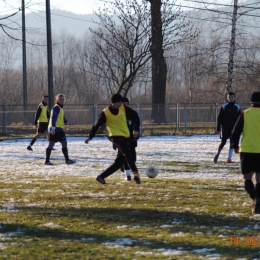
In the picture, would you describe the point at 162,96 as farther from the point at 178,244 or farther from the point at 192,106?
the point at 178,244

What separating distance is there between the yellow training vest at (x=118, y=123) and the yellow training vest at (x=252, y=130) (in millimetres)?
3665

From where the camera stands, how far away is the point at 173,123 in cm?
3844

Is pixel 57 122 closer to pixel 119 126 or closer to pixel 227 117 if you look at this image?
pixel 227 117

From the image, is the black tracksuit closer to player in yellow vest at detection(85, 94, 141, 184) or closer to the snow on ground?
the snow on ground

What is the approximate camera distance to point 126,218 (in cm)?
927

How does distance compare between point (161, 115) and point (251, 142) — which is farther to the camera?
point (161, 115)

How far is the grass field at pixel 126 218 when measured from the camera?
741 cm

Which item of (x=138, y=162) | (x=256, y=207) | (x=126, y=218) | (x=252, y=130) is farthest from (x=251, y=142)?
(x=138, y=162)

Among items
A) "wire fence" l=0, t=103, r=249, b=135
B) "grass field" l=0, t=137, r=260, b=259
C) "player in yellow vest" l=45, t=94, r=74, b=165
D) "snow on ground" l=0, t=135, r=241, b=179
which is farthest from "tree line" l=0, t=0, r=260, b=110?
"grass field" l=0, t=137, r=260, b=259

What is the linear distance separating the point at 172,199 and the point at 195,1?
2952cm

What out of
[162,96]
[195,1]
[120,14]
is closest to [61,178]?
[120,14]

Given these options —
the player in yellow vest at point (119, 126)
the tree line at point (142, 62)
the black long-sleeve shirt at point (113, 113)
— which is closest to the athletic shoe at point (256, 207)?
the player in yellow vest at point (119, 126)

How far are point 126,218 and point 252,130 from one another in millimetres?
2171

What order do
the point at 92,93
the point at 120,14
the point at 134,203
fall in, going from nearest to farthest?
the point at 134,203, the point at 120,14, the point at 92,93
